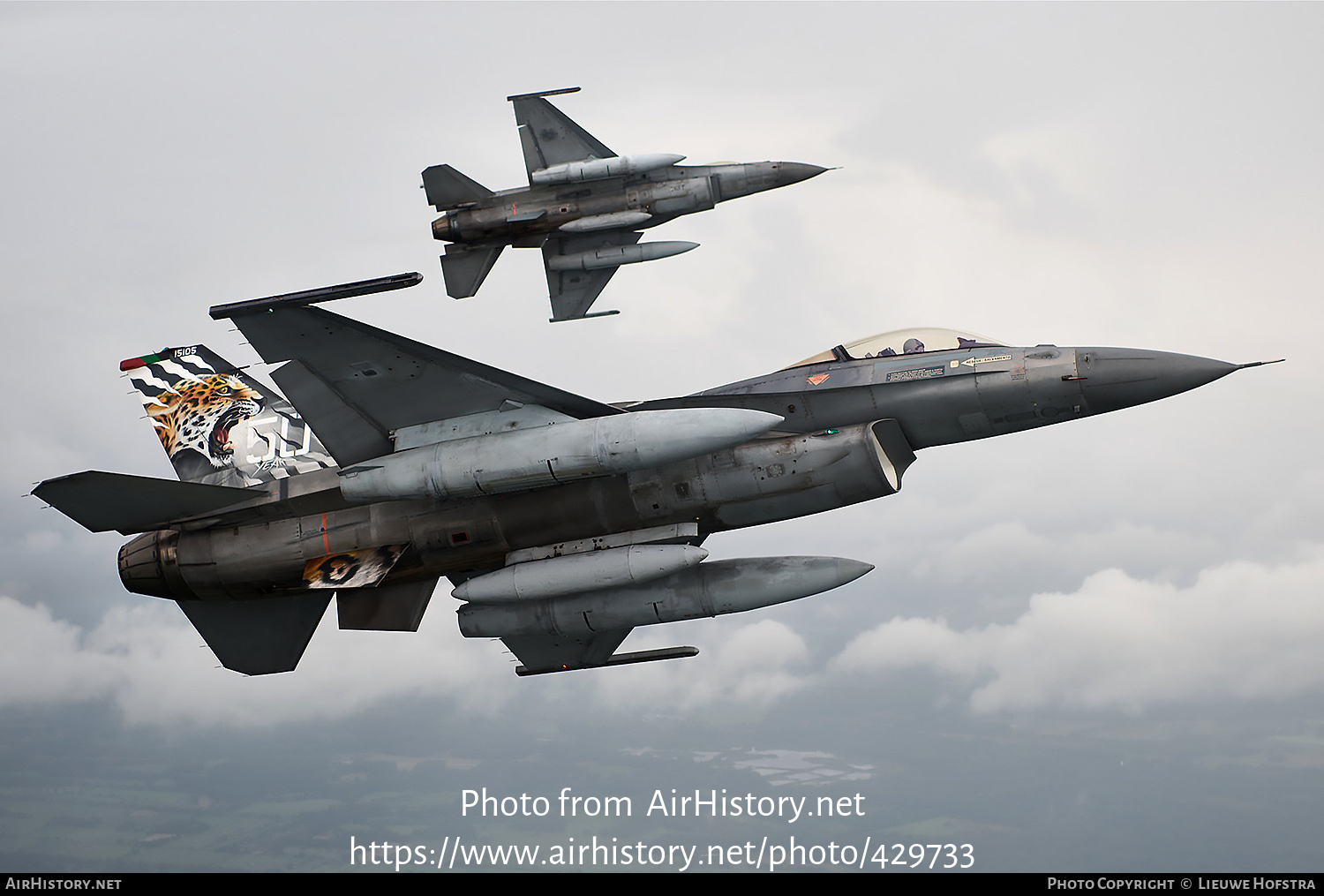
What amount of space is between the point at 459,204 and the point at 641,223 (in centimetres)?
447

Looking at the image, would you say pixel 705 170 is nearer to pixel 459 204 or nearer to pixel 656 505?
pixel 459 204

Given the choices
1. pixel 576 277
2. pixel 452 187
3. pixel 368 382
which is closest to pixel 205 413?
pixel 368 382

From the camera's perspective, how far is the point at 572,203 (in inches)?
1041

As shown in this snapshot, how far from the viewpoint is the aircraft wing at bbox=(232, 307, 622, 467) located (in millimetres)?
15562

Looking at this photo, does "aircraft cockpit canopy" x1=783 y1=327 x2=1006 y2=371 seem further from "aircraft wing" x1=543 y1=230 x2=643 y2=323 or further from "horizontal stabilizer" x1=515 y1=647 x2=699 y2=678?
"aircraft wing" x1=543 y1=230 x2=643 y2=323

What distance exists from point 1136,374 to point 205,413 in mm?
15291

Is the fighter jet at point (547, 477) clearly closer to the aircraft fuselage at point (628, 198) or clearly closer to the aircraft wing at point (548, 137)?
the aircraft fuselage at point (628, 198)

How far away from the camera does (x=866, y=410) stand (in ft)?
50.9

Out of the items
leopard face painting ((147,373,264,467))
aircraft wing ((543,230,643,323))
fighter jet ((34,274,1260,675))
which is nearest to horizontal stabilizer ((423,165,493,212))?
aircraft wing ((543,230,643,323))

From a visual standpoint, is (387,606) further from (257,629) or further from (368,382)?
(368,382)

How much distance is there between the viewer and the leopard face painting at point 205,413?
784 inches

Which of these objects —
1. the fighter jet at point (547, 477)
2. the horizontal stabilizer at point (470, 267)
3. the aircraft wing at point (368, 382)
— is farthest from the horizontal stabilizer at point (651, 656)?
the horizontal stabilizer at point (470, 267)

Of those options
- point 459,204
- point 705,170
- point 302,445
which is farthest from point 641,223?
point 302,445

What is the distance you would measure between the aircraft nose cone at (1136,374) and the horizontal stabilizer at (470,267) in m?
16.0
